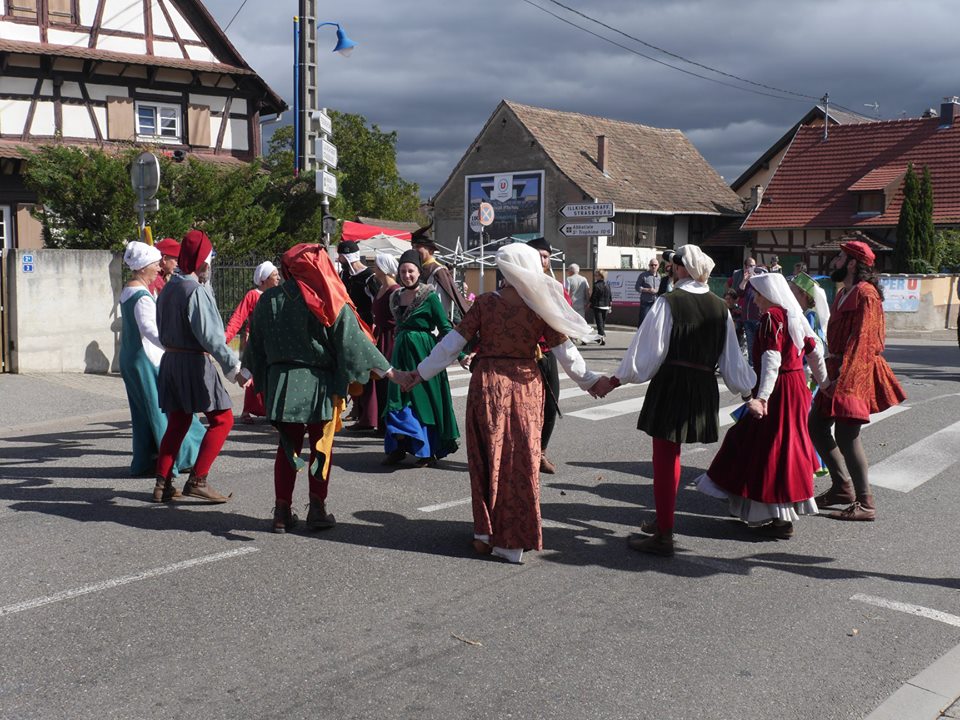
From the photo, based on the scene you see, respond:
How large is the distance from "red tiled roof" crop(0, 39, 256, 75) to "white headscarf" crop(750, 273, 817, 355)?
2555cm

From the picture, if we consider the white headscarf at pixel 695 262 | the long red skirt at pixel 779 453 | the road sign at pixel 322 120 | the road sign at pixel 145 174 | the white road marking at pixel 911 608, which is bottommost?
the white road marking at pixel 911 608

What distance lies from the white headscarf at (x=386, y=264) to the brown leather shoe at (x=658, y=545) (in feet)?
13.5

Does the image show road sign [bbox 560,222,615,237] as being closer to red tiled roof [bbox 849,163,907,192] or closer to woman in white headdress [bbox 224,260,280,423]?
woman in white headdress [bbox 224,260,280,423]

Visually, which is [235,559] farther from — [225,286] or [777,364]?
[225,286]

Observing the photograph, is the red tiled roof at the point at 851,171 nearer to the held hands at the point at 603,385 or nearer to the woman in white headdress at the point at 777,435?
the woman in white headdress at the point at 777,435

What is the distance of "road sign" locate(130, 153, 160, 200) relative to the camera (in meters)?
12.5

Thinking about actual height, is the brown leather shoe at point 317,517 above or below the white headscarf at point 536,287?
below

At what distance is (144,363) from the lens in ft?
24.3

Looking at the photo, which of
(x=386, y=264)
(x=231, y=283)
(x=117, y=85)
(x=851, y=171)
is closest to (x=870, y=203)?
(x=851, y=171)

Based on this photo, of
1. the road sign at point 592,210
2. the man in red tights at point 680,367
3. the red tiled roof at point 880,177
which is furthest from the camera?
the red tiled roof at point 880,177

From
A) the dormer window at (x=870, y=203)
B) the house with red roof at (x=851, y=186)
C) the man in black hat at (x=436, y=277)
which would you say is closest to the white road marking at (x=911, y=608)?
the man in black hat at (x=436, y=277)

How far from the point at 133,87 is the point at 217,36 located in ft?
9.91

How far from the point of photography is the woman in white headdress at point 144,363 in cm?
707

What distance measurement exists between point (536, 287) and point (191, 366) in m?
2.69
